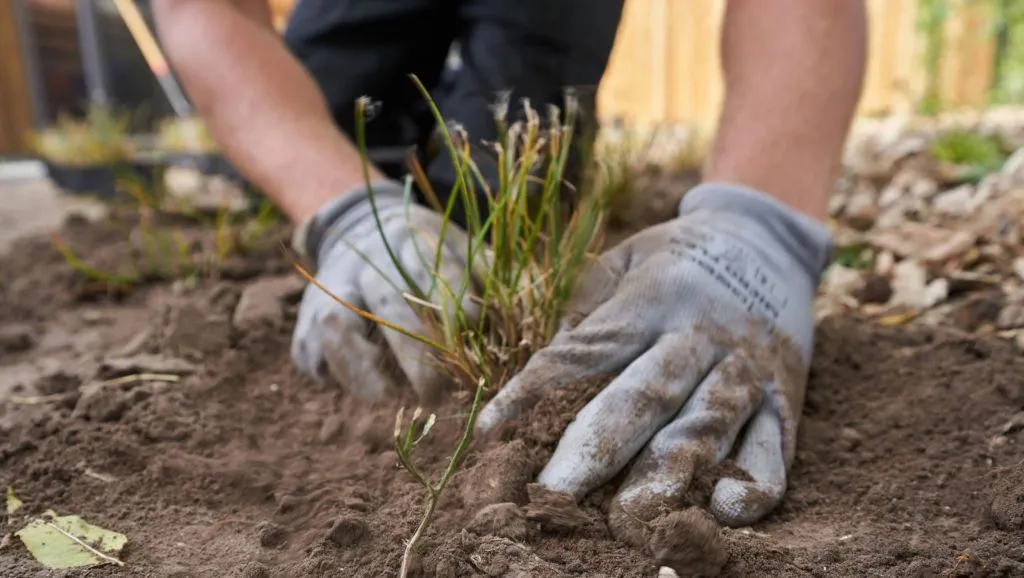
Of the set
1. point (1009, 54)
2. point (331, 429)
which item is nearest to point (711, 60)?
point (1009, 54)

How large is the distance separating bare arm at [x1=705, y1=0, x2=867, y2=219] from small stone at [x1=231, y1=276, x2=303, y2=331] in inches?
34.1

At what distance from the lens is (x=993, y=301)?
4.82 feet

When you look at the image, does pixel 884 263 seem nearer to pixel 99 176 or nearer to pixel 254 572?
pixel 254 572

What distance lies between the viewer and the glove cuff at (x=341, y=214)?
1.40 meters

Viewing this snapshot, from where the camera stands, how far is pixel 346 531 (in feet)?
2.83

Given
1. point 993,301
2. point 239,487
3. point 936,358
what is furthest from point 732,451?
point 993,301

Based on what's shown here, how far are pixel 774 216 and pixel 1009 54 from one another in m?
6.79

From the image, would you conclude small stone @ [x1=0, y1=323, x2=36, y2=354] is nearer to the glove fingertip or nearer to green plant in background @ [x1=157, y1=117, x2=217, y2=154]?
the glove fingertip

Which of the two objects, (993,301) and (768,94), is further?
(993,301)

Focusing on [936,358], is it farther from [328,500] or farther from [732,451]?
[328,500]

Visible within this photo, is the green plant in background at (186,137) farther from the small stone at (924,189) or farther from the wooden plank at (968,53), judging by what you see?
the wooden plank at (968,53)

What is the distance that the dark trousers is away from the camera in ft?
6.57

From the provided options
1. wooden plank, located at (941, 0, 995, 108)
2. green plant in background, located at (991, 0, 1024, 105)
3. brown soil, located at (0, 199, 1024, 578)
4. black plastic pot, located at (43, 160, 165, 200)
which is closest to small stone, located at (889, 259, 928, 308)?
brown soil, located at (0, 199, 1024, 578)

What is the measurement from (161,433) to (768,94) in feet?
3.65
